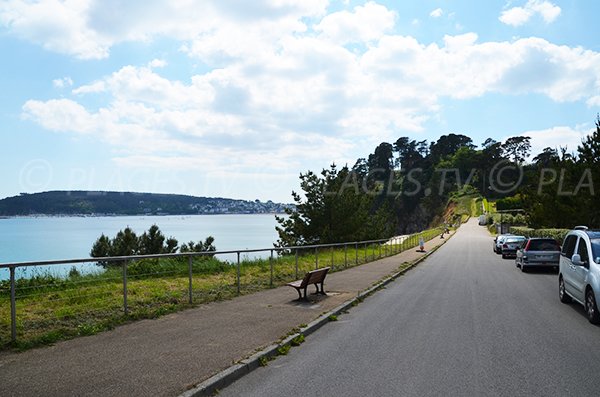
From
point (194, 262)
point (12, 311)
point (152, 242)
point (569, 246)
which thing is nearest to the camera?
point (12, 311)

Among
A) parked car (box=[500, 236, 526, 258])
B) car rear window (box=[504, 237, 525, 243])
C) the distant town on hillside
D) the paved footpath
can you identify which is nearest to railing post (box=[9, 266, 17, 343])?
the paved footpath

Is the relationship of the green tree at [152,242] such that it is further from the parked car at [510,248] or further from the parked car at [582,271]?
the parked car at [582,271]

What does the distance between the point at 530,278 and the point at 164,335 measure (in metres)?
15.3

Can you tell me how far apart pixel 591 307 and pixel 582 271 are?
104 cm

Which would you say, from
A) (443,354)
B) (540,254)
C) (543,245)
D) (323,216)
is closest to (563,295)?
(443,354)

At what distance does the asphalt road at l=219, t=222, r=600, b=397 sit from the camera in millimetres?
5508

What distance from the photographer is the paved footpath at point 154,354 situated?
5.35 metres

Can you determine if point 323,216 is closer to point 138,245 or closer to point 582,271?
point 138,245

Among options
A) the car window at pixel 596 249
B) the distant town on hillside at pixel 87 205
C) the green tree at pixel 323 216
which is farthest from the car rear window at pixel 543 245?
the distant town on hillside at pixel 87 205

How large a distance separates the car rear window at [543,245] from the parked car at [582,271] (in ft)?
32.6

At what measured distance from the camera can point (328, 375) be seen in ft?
19.7

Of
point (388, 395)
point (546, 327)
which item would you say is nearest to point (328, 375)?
point (388, 395)

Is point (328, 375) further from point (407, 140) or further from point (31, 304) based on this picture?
point (407, 140)

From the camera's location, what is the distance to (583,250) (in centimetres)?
1060
